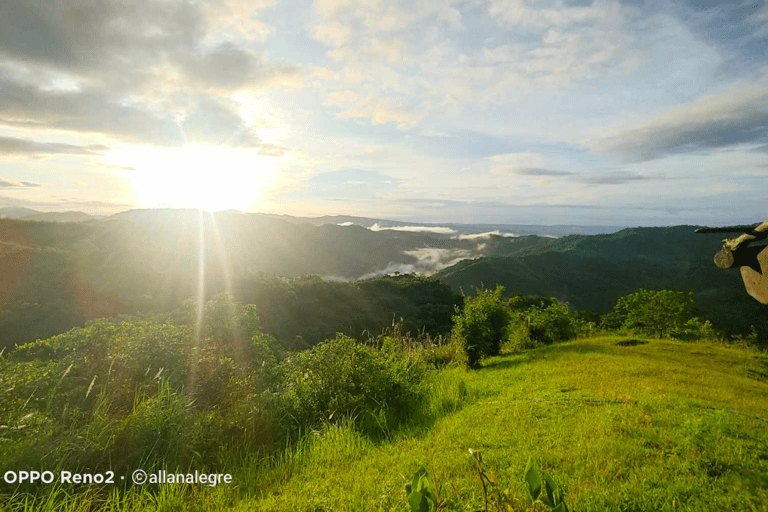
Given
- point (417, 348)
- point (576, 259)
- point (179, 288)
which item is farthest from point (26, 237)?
point (576, 259)

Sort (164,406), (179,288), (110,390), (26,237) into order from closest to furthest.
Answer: (164,406), (110,390), (179,288), (26,237)

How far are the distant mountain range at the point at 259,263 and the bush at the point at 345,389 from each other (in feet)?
83.5

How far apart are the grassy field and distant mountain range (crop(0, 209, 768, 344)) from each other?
27.6 m

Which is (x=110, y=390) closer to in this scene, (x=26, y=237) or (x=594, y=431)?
(x=594, y=431)

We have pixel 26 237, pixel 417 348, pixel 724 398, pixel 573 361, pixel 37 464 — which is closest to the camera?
pixel 37 464

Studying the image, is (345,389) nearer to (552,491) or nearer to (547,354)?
(552,491)

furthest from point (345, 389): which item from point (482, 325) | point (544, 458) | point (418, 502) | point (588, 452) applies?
point (482, 325)

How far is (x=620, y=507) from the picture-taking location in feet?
9.84

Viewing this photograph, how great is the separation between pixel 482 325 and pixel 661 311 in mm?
11228

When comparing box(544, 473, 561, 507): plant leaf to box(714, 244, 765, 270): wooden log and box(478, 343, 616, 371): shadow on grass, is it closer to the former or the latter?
box(714, 244, 765, 270): wooden log

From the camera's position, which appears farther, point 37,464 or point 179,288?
point 179,288

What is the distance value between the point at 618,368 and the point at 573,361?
4.44 feet

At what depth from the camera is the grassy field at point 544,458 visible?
3232 millimetres

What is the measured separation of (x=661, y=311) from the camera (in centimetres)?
1712
